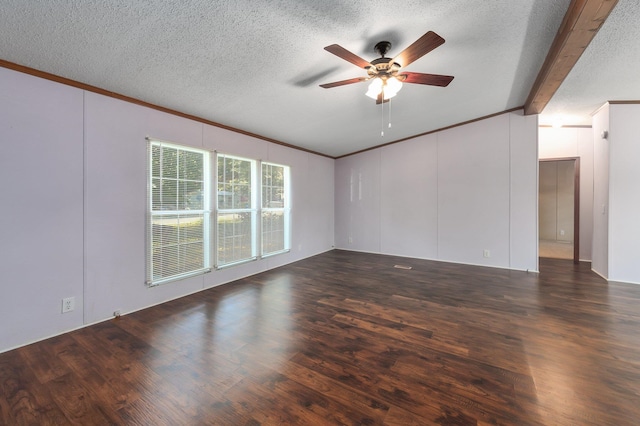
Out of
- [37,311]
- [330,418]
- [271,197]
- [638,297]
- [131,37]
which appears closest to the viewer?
[330,418]

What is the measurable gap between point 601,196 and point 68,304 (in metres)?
7.18

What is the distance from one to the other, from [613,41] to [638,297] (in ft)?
10.0

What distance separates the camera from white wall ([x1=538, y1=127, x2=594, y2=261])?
16.2 ft

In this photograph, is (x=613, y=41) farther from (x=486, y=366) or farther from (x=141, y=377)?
(x=141, y=377)

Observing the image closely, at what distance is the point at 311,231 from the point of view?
5.97 meters

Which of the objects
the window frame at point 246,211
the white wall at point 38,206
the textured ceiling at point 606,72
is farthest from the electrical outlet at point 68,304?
the textured ceiling at point 606,72

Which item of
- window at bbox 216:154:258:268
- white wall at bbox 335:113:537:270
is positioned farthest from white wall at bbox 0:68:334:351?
white wall at bbox 335:113:537:270

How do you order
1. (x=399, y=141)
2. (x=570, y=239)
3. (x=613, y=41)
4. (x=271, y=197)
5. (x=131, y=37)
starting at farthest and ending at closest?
1. (x=570, y=239)
2. (x=399, y=141)
3. (x=271, y=197)
4. (x=613, y=41)
5. (x=131, y=37)

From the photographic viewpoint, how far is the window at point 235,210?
3.84 m

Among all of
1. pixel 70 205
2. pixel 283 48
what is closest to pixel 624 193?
pixel 283 48

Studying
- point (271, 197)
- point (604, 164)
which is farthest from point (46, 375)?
point (604, 164)

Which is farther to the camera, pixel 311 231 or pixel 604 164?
pixel 311 231

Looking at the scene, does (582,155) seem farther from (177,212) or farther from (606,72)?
(177,212)

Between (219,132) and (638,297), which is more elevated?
(219,132)
